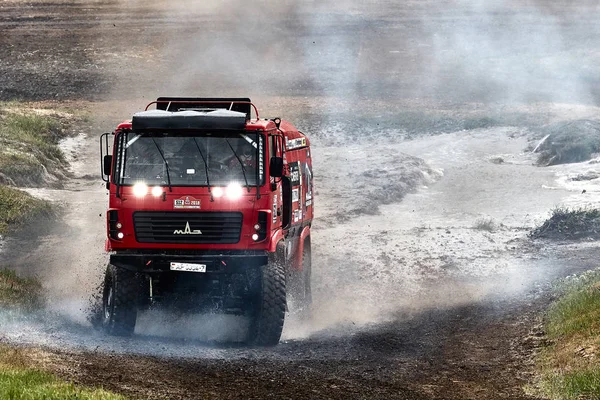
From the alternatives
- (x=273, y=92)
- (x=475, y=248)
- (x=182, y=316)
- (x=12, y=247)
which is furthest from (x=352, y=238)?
(x=273, y=92)

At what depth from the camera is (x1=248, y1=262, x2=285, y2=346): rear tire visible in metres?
15.3

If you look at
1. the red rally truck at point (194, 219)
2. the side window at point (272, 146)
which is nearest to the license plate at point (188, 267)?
the red rally truck at point (194, 219)

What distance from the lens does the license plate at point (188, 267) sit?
15.1m

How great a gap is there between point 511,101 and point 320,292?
73.1ft

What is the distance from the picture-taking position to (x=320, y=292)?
70.9ft

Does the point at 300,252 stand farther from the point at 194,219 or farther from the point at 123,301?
the point at 123,301

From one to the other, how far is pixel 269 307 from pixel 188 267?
129cm

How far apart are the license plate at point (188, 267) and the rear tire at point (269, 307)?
87 centimetres

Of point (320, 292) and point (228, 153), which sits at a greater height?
point (228, 153)

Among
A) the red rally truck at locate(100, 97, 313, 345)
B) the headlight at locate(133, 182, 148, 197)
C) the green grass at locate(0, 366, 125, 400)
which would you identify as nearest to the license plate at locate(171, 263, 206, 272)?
the red rally truck at locate(100, 97, 313, 345)

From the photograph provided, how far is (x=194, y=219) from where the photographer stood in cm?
1533

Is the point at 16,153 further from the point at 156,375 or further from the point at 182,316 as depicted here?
the point at 156,375

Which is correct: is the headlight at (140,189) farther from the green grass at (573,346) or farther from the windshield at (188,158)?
the green grass at (573,346)

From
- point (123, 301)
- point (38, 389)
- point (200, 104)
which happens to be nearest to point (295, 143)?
point (200, 104)
